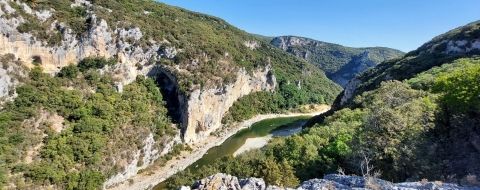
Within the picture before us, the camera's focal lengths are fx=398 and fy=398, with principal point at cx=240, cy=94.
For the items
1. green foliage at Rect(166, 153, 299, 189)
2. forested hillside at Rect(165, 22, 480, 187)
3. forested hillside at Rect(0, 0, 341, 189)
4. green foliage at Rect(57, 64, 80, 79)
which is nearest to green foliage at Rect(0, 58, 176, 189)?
Result: green foliage at Rect(57, 64, 80, 79)

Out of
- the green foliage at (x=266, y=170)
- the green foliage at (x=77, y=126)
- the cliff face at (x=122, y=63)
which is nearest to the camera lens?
the green foliage at (x=266, y=170)

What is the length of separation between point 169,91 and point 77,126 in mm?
33909

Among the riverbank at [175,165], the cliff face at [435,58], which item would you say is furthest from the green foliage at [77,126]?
the cliff face at [435,58]

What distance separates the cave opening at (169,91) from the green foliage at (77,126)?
5.86 metres

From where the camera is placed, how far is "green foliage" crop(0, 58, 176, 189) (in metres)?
52.8

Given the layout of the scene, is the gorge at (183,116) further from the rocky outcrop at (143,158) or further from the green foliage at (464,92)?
the rocky outcrop at (143,158)

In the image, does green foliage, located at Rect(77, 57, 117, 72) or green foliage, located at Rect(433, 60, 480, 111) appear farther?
green foliage, located at Rect(77, 57, 117, 72)

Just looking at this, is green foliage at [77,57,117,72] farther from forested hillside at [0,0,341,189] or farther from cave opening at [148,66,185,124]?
cave opening at [148,66,185,124]

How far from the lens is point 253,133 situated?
106188 millimetres

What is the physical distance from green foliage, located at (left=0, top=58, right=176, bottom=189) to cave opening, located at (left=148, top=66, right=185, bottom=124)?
586 cm

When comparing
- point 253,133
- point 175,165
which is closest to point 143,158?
point 175,165

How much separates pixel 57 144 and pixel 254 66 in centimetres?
9119

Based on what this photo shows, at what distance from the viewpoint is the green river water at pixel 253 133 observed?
264 feet

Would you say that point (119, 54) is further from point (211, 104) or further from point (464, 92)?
point (464, 92)
